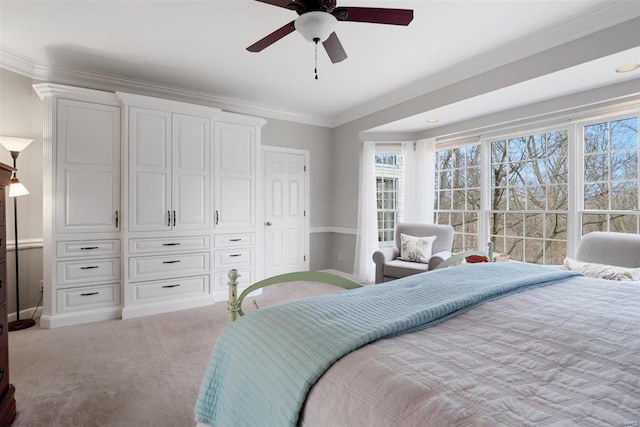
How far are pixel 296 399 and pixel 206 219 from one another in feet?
11.0

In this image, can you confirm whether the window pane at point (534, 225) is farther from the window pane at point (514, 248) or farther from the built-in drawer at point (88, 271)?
the built-in drawer at point (88, 271)

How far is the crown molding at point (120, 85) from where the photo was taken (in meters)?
3.31

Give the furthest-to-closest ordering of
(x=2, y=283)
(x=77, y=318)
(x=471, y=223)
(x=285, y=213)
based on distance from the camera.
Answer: (x=285, y=213), (x=471, y=223), (x=77, y=318), (x=2, y=283)

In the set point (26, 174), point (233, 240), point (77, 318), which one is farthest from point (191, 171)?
point (77, 318)

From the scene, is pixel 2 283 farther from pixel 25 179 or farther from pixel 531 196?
pixel 531 196

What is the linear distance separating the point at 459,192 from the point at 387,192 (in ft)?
3.40

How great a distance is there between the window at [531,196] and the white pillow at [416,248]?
2.67 feet

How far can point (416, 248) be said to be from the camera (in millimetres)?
4168

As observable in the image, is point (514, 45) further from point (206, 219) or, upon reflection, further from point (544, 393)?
point (206, 219)

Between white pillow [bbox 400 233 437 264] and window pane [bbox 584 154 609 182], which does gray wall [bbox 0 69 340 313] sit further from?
window pane [bbox 584 154 609 182]

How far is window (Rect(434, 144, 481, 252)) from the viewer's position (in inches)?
171

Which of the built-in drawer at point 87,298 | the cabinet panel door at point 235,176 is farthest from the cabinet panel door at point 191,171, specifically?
the built-in drawer at point 87,298

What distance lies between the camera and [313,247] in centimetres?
548

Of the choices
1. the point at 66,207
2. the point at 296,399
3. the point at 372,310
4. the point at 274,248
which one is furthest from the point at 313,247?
the point at 296,399
